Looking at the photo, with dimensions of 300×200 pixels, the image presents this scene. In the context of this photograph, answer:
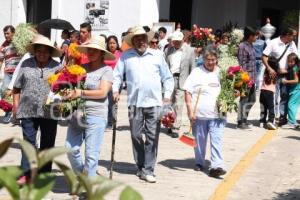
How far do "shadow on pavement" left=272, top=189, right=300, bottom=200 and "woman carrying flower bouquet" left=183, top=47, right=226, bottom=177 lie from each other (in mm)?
838

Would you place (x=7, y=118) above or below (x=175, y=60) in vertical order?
below

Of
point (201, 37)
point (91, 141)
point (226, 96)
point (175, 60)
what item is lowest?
point (91, 141)

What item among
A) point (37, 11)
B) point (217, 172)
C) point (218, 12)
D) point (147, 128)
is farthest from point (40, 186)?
point (218, 12)

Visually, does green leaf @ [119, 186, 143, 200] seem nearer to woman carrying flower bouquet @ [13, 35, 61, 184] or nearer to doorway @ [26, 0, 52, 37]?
woman carrying flower bouquet @ [13, 35, 61, 184]

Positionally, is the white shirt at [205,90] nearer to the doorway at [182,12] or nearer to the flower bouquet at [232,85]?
the flower bouquet at [232,85]

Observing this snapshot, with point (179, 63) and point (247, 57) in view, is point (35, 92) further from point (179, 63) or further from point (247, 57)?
point (247, 57)

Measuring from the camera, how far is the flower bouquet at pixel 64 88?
19.6ft

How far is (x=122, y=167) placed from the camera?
305 inches

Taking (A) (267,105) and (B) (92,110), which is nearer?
(B) (92,110)

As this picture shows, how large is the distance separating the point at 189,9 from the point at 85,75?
17.9 meters

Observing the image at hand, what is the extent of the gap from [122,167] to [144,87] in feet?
4.45

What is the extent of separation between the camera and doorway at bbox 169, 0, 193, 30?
2292 centimetres

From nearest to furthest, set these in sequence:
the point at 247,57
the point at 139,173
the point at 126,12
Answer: the point at 139,173 < the point at 247,57 < the point at 126,12

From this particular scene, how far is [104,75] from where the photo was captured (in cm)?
618
